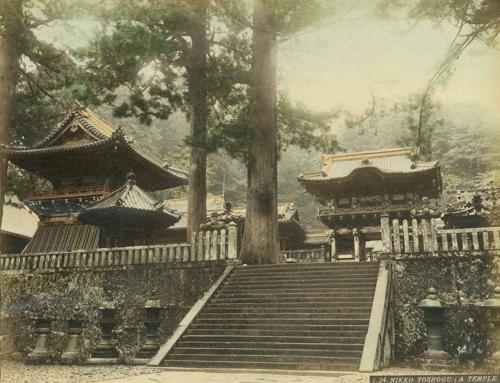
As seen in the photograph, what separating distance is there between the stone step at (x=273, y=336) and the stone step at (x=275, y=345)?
5.5 inches

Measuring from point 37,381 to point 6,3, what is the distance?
10.5 metres

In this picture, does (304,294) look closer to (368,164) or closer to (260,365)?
(260,365)

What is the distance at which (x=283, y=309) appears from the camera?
33.9 ft

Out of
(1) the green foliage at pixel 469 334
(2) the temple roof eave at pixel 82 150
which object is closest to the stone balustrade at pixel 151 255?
(2) the temple roof eave at pixel 82 150

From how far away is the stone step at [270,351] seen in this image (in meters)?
A: 8.43

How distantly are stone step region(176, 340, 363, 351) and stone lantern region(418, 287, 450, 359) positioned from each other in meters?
2.02

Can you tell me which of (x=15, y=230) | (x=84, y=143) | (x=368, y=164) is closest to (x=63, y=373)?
(x=84, y=143)

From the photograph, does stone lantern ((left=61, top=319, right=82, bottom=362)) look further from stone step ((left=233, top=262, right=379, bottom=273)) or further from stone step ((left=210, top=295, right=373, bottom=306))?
stone step ((left=233, top=262, right=379, bottom=273))

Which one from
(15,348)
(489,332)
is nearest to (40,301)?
(15,348)

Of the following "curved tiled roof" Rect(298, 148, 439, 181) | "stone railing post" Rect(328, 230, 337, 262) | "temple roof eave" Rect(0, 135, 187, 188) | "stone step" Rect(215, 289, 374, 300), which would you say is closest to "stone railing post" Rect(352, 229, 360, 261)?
"stone railing post" Rect(328, 230, 337, 262)

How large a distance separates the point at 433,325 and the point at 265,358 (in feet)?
11.8

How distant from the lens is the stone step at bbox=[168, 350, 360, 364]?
27.0 feet

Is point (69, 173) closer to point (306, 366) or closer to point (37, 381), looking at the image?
point (37, 381)

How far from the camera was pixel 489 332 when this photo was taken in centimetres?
983
